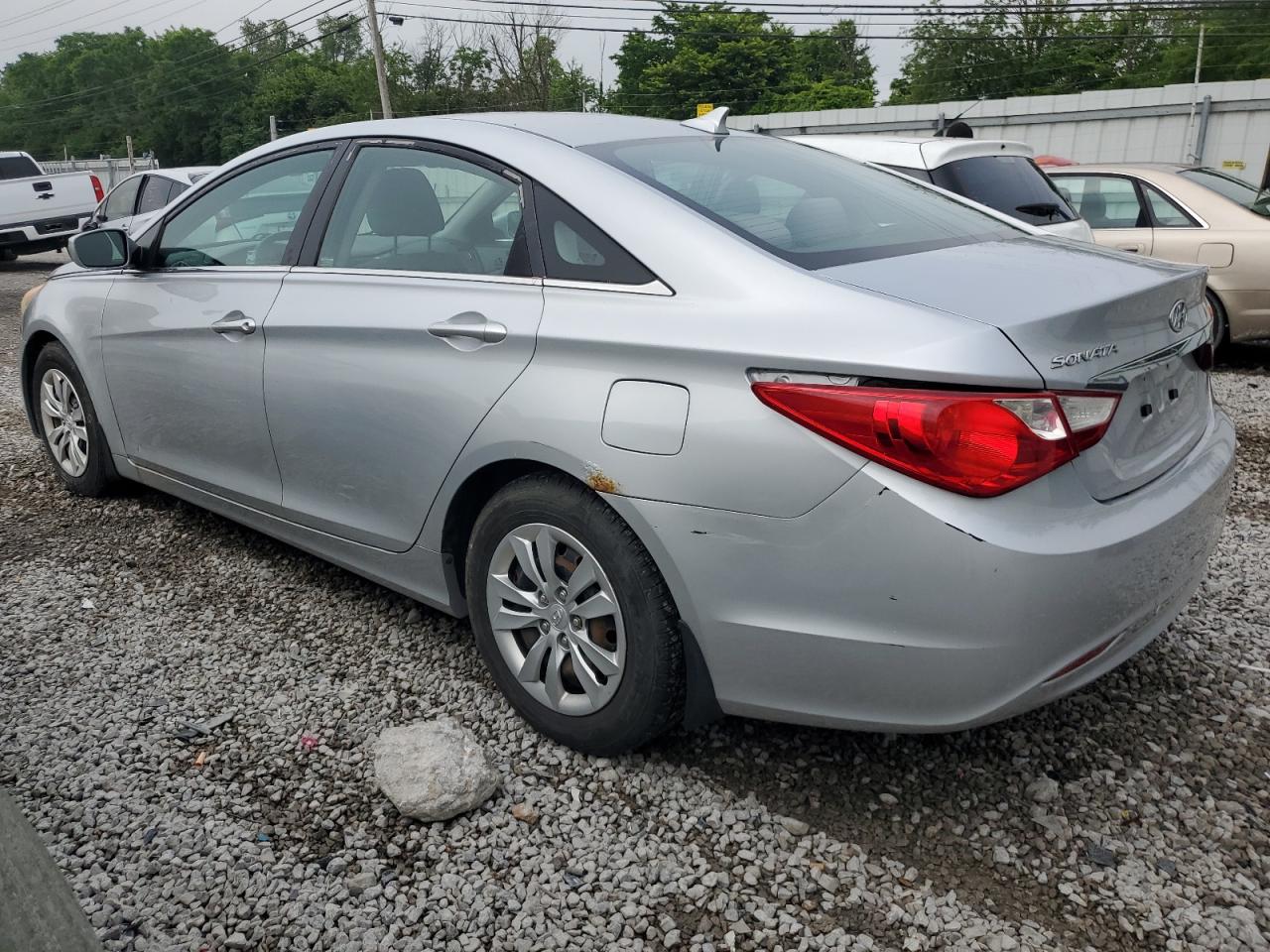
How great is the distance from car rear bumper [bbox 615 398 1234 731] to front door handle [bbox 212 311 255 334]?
5.75ft

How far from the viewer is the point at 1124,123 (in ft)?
76.7

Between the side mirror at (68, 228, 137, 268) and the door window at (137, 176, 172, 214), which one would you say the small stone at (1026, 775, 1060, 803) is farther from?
the door window at (137, 176, 172, 214)

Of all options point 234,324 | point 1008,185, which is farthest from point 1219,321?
point 234,324

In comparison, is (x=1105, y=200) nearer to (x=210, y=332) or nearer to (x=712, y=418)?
(x=210, y=332)

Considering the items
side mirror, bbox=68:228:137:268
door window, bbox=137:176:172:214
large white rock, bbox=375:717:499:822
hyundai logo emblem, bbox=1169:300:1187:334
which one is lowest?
large white rock, bbox=375:717:499:822

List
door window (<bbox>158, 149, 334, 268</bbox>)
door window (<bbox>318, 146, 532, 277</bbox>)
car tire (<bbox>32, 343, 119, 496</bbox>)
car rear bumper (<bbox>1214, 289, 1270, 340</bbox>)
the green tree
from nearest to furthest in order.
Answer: door window (<bbox>318, 146, 532, 277</bbox>), door window (<bbox>158, 149, 334, 268</bbox>), car tire (<bbox>32, 343, 119, 496</bbox>), car rear bumper (<bbox>1214, 289, 1270, 340</bbox>), the green tree

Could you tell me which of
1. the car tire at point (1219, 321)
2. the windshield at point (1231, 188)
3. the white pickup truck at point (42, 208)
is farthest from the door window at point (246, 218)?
the white pickup truck at point (42, 208)

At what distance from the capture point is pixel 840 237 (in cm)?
268

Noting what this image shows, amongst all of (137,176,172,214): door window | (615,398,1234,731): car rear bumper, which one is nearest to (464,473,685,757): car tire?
(615,398,1234,731): car rear bumper

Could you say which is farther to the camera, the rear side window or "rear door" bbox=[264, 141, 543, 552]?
"rear door" bbox=[264, 141, 543, 552]

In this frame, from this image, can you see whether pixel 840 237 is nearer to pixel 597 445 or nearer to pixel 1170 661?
pixel 597 445

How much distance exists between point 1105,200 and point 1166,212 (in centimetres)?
52

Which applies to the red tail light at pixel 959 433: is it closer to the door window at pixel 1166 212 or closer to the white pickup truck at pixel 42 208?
the door window at pixel 1166 212

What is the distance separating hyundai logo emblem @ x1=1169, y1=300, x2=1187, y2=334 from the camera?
2459 mm
